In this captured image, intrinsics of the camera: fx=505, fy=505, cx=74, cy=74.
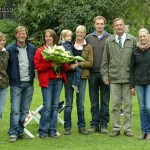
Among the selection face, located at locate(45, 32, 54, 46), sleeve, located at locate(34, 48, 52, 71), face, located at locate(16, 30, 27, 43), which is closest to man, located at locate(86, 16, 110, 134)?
face, located at locate(45, 32, 54, 46)

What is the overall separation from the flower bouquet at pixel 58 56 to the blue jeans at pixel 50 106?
0.25m

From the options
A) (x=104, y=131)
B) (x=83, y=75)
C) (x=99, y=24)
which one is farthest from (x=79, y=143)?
(x=99, y=24)

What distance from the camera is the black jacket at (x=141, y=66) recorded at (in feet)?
30.7

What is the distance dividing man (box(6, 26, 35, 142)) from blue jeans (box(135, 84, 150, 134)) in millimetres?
2058

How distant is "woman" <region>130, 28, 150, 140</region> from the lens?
9375 millimetres

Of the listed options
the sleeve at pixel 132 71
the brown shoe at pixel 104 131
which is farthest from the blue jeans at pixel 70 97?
the sleeve at pixel 132 71

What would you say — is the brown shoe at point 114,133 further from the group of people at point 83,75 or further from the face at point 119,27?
the face at point 119,27

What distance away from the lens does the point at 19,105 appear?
31.2 ft

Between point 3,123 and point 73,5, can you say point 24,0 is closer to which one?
point 73,5

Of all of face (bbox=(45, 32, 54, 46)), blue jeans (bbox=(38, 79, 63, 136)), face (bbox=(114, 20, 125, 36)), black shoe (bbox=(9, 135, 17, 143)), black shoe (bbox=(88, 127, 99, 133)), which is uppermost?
face (bbox=(114, 20, 125, 36))

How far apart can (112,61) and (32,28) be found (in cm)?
1571

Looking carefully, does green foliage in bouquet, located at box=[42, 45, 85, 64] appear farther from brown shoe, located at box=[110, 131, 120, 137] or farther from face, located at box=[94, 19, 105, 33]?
brown shoe, located at box=[110, 131, 120, 137]

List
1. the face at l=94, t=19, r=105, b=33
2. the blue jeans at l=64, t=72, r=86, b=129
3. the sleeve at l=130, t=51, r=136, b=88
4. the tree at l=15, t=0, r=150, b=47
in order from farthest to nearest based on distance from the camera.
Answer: the tree at l=15, t=0, r=150, b=47
the face at l=94, t=19, r=105, b=33
the blue jeans at l=64, t=72, r=86, b=129
the sleeve at l=130, t=51, r=136, b=88

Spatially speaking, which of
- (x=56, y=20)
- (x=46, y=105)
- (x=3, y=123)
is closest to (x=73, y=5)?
(x=56, y=20)
